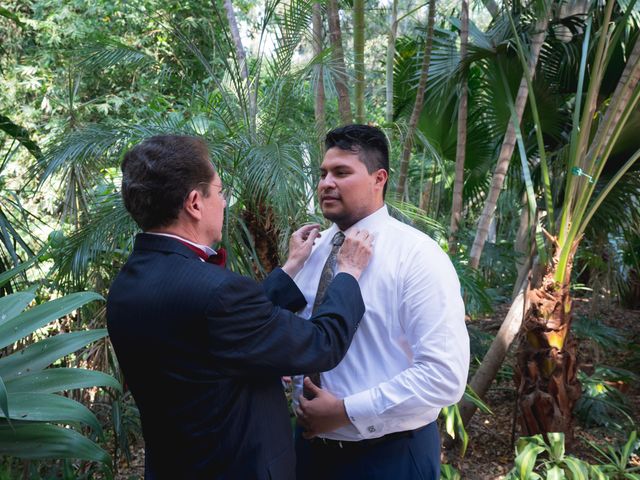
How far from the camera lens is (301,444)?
224 centimetres

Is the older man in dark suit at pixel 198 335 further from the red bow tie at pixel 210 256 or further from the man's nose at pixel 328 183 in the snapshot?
the man's nose at pixel 328 183

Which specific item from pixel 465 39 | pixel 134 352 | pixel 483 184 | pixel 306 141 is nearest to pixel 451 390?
pixel 134 352

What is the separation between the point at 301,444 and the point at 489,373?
3.51 m

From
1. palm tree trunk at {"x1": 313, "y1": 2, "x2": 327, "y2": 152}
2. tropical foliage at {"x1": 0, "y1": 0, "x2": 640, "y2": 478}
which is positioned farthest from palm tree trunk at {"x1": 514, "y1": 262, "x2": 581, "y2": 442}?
palm tree trunk at {"x1": 313, "y1": 2, "x2": 327, "y2": 152}

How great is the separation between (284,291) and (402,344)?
43cm

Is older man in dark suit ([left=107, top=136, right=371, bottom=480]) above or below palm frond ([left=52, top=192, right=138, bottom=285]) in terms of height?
above

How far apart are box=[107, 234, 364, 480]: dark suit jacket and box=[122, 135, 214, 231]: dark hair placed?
0.07 m

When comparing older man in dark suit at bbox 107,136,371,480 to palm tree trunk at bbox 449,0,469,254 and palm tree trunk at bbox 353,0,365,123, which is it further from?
palm tree trunk at bbox 449,0,469,254

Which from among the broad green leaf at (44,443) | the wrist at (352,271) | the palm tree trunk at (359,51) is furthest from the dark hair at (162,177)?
the palm tree trunk at (359,51)

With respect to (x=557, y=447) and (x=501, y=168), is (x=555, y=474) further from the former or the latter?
(x=501, y=168)

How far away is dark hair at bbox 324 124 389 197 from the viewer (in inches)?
88.0

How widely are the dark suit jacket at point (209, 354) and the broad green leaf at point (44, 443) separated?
628 millimetres

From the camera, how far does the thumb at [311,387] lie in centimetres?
201

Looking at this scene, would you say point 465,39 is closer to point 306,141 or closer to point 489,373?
point 306,141
